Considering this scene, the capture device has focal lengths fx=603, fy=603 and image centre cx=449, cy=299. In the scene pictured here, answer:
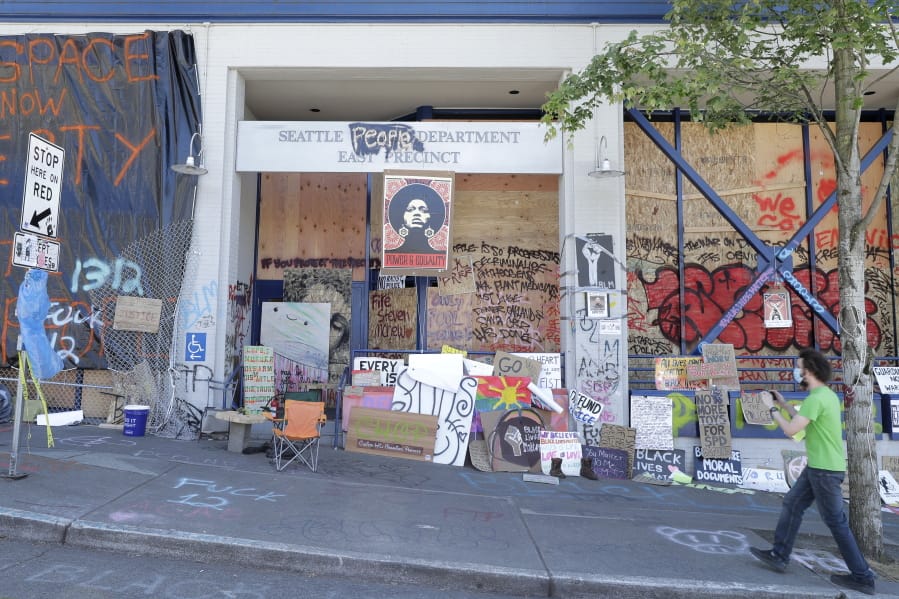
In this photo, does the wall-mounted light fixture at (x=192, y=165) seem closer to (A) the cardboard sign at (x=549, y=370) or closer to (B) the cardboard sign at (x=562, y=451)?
(A) the cardboard sign at (x=549, y=370)

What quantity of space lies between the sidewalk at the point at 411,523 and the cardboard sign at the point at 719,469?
1.43 feet

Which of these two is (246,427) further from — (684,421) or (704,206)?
(704,206)

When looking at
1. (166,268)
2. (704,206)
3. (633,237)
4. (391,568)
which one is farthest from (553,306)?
(391,568)

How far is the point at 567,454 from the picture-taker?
838cm

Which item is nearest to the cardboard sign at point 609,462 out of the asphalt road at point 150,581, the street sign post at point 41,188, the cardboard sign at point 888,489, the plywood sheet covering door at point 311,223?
the cardboard sign at point 888,489

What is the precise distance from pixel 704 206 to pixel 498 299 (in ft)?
13.5

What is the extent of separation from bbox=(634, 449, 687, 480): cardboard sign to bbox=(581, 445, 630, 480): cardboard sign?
0.73 feet

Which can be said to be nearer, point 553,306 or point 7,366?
point 7,366

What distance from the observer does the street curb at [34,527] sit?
16.0ft

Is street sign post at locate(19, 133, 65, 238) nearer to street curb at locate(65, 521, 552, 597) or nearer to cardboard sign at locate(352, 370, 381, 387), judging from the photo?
street curb at locate(65, 521, 552, 597)

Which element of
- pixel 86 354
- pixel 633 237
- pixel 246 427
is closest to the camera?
pixel 246 427

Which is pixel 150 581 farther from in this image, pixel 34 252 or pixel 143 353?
pixel 143 353

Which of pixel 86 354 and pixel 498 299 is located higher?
pixel 498 299

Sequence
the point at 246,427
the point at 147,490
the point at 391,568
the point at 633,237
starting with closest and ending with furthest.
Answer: the point at 391,568 < the point at 147,490 < the point at 246,427 < the point at 633,237
